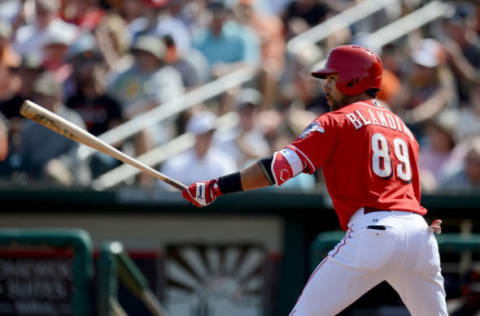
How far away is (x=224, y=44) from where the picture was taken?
10.7 meters

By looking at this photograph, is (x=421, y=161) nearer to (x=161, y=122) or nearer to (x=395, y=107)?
(x=395, y=107)

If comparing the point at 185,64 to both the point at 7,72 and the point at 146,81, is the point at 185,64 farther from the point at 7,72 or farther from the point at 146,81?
the point at 7,72

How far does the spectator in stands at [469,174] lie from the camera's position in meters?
8.38

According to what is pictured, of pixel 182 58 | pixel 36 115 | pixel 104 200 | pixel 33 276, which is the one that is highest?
pixel 182 58

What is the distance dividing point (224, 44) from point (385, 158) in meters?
5.59

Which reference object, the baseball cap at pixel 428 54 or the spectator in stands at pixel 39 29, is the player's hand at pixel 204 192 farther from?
the spectator in stands at pixel 39 29

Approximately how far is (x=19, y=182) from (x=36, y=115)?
3.28m

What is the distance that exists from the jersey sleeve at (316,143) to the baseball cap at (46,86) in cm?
450

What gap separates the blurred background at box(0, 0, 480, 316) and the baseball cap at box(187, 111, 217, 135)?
0.7 inches

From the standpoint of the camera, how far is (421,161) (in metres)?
8.94

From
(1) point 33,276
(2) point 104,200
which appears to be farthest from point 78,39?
(1) point 33,276

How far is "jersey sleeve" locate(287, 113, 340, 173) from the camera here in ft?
17.0

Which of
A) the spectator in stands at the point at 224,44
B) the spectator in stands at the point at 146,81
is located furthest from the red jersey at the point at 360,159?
the spectator in stands at the point at 224,44

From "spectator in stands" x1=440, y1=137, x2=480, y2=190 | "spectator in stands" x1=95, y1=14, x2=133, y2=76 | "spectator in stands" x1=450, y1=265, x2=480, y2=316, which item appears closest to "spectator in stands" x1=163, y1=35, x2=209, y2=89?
"spectator in stands" x1=95, y1=14, x2=133, y2=76
